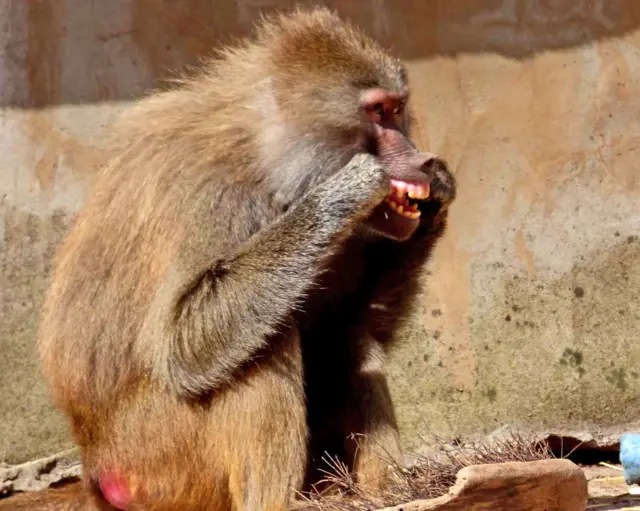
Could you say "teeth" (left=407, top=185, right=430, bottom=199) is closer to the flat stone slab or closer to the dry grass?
the dry grass

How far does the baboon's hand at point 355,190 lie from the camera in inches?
137

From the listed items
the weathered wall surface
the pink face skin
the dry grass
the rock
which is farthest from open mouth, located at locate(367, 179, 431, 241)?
the rock

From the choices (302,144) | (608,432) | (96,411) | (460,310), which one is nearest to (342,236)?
(302,144)

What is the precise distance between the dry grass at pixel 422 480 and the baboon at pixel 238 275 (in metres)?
0.14

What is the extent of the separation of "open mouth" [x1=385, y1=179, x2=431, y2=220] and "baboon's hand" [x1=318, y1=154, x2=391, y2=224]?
198mm

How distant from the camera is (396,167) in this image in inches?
148

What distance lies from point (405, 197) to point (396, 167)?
4.3 inches

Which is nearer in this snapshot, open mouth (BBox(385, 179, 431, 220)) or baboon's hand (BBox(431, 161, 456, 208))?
open mouth (BBox(385, 179, 431, 220))

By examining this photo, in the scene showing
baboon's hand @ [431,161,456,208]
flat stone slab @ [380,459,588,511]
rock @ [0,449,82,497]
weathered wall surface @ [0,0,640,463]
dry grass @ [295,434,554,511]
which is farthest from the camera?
weathered wall surface @ [0,0,640,463]

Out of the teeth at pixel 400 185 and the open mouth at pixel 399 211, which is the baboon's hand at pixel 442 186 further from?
the teeth at pixel 400 185

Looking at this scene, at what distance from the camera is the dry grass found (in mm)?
3328

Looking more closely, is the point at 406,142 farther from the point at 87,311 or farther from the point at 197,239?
the point at 87,311

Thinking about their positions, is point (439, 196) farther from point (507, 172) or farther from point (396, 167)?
point (507, 172)

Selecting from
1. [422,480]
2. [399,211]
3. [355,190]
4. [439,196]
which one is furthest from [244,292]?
[439,196]
